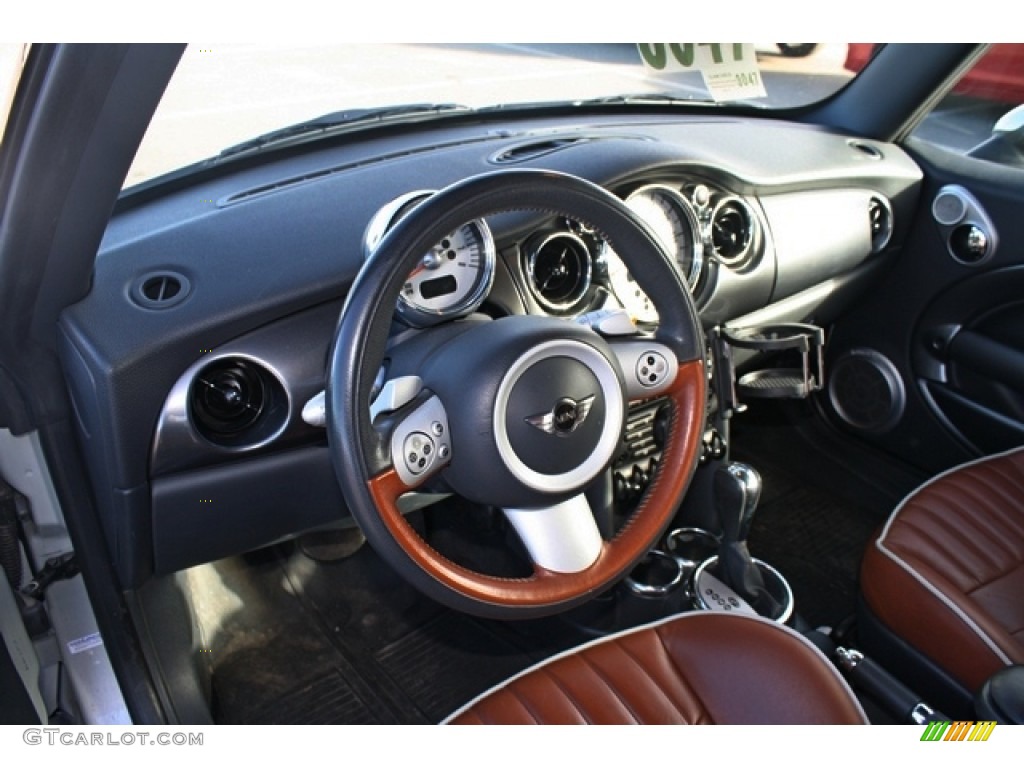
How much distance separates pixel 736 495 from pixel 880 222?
101 cm

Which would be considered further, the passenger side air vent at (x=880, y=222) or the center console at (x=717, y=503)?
the passenger side air vent at (x=880, y=222)

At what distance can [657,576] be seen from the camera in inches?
83.7

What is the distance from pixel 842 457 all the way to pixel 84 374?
7.05 feet

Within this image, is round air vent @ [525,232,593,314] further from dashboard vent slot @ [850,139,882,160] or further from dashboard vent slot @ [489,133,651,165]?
dashboard vent slot @ [850,139,882,160]

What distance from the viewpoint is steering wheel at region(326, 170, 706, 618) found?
3.69 ft

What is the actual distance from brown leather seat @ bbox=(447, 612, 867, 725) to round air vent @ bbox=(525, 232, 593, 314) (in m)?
0.61

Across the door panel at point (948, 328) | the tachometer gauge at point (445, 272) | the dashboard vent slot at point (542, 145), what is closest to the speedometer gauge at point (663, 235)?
the dashboard vent slot at point (542, 145)

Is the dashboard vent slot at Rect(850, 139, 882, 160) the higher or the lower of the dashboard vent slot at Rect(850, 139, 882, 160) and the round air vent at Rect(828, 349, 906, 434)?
the higher

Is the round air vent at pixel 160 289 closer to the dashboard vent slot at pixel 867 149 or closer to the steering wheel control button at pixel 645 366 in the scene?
the steering wheel control button at pixel 645 366

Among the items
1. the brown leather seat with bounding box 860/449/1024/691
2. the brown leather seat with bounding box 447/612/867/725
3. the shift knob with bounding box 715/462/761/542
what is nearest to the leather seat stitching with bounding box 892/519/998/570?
the brown leather seat with bounding box 860/449/1024/691

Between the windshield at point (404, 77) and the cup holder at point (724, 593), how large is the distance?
0.99 metres

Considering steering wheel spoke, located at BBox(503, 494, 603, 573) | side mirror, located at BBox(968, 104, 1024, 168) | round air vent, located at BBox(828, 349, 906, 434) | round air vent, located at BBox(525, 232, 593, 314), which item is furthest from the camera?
round air vent, located at BBox(828, 349, 906, 434)

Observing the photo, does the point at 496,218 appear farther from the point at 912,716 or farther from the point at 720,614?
the point at 912,716

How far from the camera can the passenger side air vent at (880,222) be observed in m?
2.41
